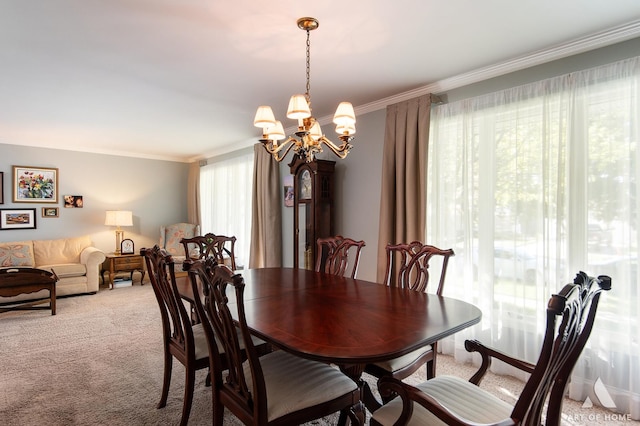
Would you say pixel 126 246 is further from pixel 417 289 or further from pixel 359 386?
pixel 359 386

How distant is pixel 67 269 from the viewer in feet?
16.9

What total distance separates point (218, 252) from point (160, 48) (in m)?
1.70

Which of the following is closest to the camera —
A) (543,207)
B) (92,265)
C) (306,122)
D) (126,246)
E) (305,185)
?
(306,122)

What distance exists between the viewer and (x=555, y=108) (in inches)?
100

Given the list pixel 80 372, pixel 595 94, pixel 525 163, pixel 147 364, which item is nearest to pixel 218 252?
pixel 147 364

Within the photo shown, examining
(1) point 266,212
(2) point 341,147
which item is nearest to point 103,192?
(1) point 266,212

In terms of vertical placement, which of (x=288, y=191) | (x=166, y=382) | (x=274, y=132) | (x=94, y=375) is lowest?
(x=94, y=375)

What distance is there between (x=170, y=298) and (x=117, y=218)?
15.9 feet

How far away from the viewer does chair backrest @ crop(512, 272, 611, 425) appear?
0.97 m

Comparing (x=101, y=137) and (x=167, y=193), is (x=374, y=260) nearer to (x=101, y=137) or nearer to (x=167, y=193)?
(x=101, y=137)

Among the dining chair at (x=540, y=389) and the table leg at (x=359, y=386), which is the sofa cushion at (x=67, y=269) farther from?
the dining chair at (x=540, y=389)

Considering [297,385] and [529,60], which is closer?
[297,385]

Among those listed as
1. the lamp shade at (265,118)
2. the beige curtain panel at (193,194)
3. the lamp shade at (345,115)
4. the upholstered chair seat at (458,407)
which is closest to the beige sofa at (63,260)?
the beige curtain panel at (193,194)

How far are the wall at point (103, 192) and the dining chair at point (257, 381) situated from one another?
5747 millimetres
